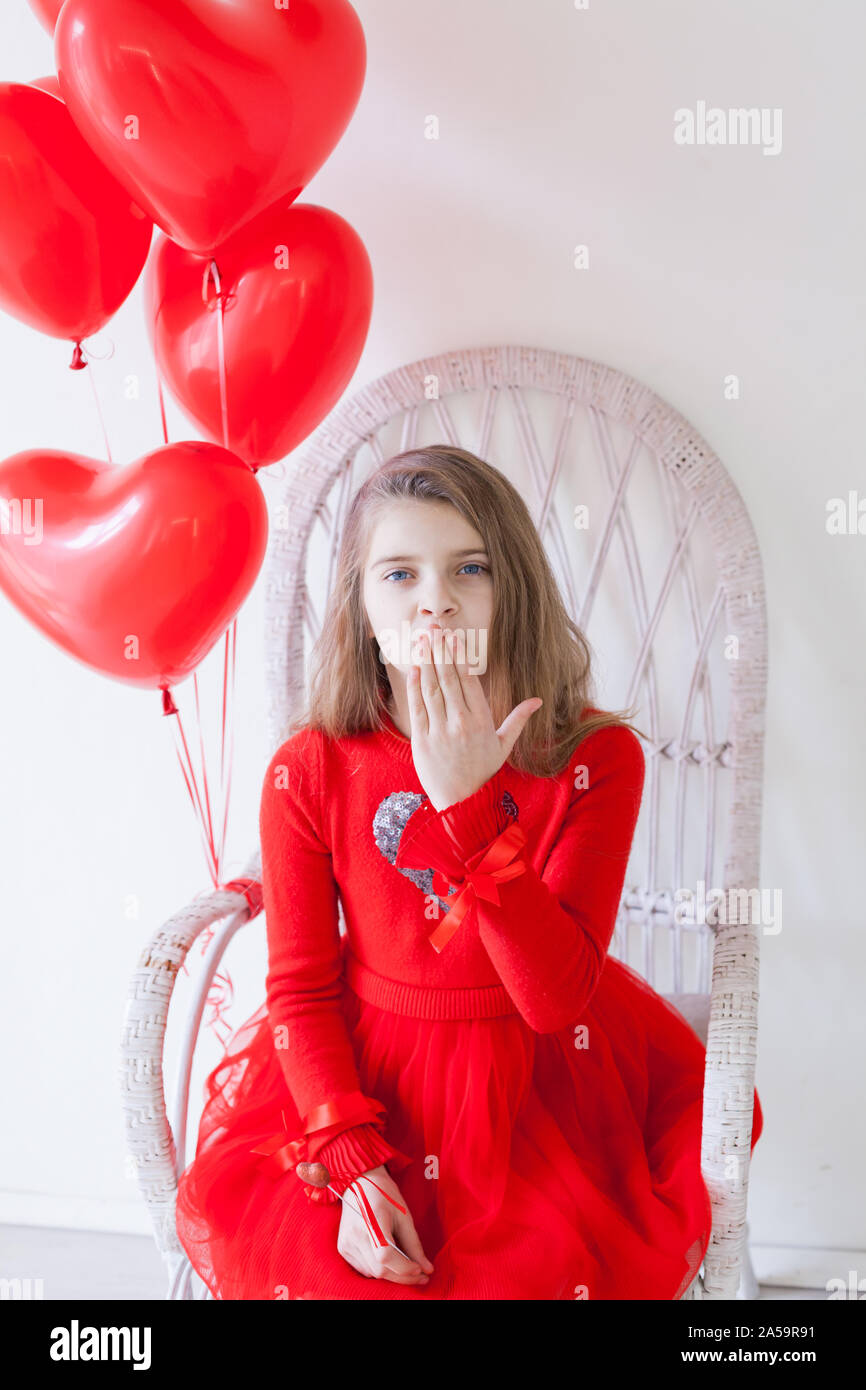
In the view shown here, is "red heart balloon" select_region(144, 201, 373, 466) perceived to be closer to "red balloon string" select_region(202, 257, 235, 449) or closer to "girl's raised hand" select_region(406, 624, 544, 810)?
"red balloon string" select_region(202, 257, 235, 449)

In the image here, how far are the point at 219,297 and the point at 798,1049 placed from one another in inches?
40.0

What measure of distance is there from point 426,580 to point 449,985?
1.15 feet

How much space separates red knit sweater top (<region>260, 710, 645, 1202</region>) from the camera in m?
0.91

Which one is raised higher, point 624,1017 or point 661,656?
point 661,656

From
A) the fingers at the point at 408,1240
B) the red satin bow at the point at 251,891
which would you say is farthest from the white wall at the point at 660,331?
the fingers at the point at 408,1240

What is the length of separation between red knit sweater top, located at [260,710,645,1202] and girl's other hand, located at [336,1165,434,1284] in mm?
24

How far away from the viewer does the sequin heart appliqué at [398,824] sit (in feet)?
3.28

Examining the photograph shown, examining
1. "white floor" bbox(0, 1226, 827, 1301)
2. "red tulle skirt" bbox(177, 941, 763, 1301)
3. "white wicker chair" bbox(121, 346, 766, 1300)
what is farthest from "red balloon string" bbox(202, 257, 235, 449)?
"white floor" bbox(0, 1226, 827, 1301)

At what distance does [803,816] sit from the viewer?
1268 mm

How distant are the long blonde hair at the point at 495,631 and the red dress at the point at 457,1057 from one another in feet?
0.08
